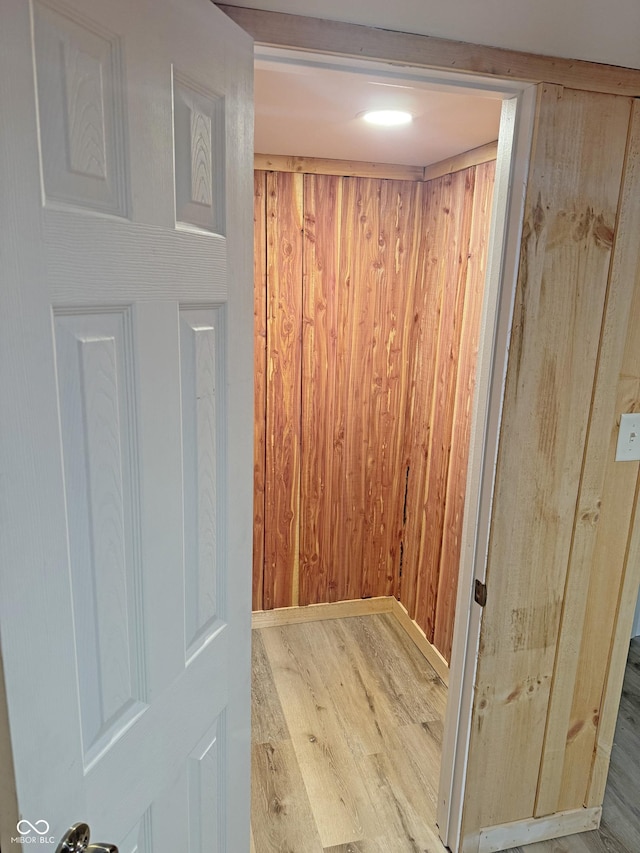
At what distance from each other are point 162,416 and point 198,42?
1.83ft

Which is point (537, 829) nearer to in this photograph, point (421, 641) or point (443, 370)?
point (421, 641)

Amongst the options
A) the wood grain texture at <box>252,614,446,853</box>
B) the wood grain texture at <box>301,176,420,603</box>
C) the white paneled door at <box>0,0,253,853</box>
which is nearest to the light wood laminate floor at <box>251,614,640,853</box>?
the wood grain texture at <box>252,614,446,853</box>

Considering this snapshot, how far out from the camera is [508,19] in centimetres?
108

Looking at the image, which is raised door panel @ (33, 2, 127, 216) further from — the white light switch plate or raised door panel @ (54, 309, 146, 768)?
the white light switch plate

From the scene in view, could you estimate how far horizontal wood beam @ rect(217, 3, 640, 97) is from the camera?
1082 mm

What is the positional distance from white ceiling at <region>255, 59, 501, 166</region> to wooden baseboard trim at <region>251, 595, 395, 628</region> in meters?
2.16

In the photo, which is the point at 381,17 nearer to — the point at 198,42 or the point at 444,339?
the point at 198,42

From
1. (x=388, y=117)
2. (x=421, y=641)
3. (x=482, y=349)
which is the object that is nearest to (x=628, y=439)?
(x=482, y=349)

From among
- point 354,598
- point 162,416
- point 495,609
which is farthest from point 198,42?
point 354,598

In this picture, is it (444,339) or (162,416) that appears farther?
(444,339)

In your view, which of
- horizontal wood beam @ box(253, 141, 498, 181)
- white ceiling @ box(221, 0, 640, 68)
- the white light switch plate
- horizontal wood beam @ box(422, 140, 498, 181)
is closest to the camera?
white ceiling @ box(221, 0, 640, 68)

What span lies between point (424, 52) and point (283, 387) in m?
1.65

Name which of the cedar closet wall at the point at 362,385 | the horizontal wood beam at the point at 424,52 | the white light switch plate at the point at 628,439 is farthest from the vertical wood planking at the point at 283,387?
the white light switch plate at the point at 628,439

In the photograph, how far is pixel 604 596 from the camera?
5.35ft
